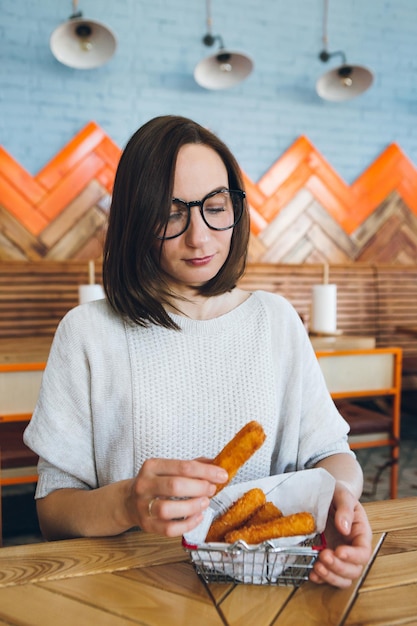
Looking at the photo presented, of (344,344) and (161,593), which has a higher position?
(344,344)

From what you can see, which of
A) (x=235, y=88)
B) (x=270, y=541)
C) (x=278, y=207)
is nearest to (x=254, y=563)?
(x=270, y=541)

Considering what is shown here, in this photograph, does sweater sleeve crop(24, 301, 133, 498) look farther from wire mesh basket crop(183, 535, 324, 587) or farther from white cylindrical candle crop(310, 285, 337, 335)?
white cylindrical candle crop(310, 285, 337, 335)

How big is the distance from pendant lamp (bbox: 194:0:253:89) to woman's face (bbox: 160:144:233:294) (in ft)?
8.71

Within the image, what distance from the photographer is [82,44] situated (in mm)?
3273

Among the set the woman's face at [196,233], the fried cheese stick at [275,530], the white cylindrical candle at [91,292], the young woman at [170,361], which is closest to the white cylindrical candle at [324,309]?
the white cylindrical candle at [91,292]

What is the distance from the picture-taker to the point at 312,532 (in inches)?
30.9

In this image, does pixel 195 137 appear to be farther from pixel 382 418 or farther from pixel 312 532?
pixel 382 418

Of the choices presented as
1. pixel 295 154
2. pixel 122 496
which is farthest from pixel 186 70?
pixel 122 496

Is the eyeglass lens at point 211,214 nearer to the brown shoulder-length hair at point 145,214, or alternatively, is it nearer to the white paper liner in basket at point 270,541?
the brown shoulder-length hair at point 145,214

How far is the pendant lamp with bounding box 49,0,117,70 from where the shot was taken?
10.4 ft

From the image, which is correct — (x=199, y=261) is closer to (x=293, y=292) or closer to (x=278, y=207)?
(x=293, y=292)

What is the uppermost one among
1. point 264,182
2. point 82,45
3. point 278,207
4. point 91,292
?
point 82,45

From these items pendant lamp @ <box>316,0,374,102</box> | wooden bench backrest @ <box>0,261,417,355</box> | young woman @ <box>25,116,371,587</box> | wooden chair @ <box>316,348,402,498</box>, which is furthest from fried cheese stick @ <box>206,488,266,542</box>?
pendant lamp @ <box>316,0,374,102</box>

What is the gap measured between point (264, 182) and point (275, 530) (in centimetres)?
359
